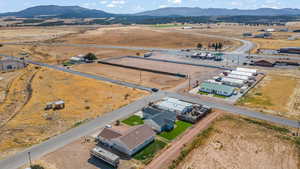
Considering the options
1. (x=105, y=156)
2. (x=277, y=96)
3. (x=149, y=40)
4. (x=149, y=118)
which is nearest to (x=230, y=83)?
(x=277, y=96)

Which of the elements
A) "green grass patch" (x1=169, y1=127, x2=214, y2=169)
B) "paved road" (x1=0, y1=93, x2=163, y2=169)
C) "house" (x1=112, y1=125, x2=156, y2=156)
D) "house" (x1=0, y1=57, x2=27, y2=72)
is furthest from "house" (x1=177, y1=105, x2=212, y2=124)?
"house" (x1=0, y1=57, x2=27, y2=72)

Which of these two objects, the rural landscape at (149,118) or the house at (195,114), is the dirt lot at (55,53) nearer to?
the rural landscape at (149,118)

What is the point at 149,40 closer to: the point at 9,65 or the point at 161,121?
the point at 9,65

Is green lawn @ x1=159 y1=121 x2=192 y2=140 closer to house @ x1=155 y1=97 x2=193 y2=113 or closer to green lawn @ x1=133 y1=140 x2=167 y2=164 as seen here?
green lawn @ x1=133 y1=140 x2=167 y2=164

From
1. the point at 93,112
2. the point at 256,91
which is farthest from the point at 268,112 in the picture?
the point at 93,112

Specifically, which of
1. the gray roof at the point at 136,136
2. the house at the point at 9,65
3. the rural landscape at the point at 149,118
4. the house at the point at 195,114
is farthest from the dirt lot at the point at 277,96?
the house at the point at 9,65
